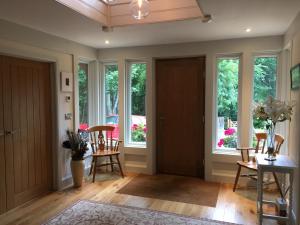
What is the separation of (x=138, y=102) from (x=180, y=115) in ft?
2.67

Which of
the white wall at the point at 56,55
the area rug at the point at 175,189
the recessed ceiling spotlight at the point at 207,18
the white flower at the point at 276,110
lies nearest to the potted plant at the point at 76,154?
the white wall at the point at 56,55

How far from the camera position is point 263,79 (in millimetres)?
3779

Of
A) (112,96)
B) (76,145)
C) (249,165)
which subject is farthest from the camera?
(112,96)

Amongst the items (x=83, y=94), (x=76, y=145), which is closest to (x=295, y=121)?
(x=76, y=145)

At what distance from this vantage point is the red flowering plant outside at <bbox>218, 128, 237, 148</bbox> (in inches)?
157

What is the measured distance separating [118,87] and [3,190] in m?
2.37

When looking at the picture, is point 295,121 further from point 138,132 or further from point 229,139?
point 138,132

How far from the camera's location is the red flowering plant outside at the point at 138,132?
14.8ft

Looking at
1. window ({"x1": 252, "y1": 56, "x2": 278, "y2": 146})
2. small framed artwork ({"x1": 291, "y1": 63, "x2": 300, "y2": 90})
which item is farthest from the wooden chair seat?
small framed artwork ({"x1": 291, "y1": 63, "x2": 300, "y2": 90})

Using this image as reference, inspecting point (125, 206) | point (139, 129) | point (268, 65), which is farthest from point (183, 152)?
point (268, 65)

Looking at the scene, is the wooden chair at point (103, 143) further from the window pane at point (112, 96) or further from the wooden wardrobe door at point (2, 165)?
the wooden wardrobe door at point (2, 165)

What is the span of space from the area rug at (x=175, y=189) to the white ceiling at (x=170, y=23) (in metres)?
2.23

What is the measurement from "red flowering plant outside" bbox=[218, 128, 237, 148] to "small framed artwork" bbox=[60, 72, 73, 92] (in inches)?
99.9

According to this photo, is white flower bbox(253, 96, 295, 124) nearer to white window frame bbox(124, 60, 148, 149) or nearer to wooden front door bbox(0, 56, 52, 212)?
white window frame bbox(124, 60, 148, 149)
